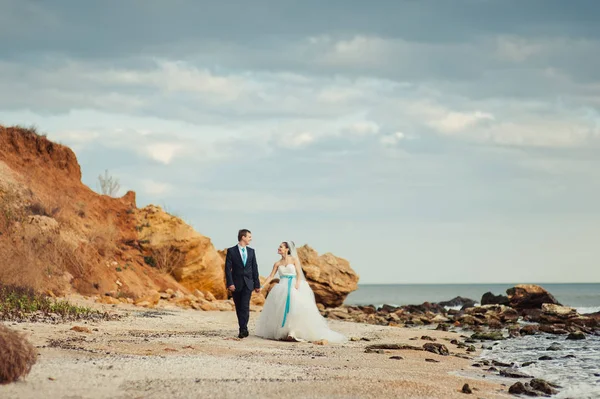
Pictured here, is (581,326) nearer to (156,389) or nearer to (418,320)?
(418,320)

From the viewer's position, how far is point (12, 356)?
25.8 ft

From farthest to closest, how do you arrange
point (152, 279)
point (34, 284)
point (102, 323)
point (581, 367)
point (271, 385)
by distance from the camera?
point (152, 279) < point (34, 284) < point (102, 323) < point (581, 367) < point (271, 385)

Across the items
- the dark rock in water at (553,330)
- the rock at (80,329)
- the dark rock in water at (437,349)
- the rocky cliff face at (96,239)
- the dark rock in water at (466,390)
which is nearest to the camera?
the dark rock in water at (466,390)

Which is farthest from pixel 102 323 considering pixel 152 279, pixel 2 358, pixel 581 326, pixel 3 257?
pixel 581 326

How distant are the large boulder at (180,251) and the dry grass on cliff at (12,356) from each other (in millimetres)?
24671

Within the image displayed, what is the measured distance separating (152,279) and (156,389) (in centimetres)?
2344

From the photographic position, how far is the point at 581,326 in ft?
85.6

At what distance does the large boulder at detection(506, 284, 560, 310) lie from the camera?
125 feet

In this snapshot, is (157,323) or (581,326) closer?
(157,323)

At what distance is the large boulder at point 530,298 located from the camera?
125 ft

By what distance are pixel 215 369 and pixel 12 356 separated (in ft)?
9.33

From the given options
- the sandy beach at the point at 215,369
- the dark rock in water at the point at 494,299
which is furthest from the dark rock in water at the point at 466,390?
the dark rock in water at the point at 494,299

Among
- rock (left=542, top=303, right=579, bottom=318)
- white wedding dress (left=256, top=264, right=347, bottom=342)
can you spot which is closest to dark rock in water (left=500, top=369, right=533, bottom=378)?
white wedding dress (left=256, top=264, right=347, bottom=342)

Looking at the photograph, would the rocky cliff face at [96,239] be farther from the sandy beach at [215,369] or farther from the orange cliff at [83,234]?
the sandy beach at [215,369]
